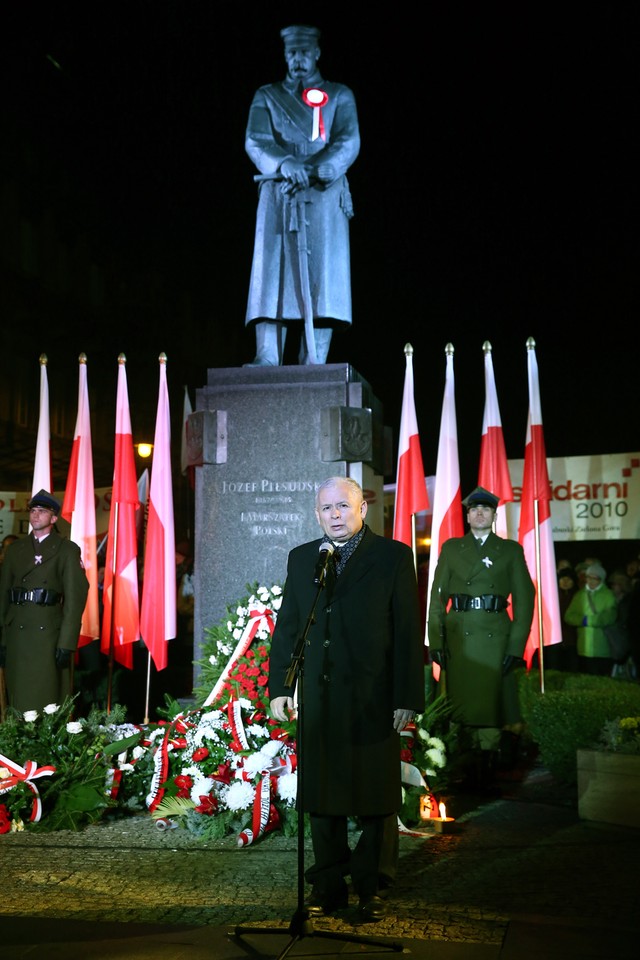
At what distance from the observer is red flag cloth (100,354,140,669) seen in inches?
389

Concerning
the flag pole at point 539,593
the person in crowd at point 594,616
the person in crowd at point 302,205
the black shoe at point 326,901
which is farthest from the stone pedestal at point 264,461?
the person in crowd at point 594,616

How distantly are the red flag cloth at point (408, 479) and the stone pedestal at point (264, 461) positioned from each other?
167cm

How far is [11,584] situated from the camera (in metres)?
8.48

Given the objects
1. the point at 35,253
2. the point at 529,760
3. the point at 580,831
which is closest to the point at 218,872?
the point at 580,831

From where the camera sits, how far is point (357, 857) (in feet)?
14.7

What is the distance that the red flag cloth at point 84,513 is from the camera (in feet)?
32.5

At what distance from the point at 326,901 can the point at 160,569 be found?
5.46 meters

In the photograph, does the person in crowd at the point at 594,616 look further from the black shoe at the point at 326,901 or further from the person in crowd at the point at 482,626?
the black shoe at the point at 326,901

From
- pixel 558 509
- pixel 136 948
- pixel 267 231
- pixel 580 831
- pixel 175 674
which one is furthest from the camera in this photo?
pixel 558 509

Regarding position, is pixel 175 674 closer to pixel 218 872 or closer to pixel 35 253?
pixel 218 872

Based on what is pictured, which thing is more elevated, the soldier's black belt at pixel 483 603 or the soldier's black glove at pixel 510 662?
the soldier's black belt at pixel 483 603

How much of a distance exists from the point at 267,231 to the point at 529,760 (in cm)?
511

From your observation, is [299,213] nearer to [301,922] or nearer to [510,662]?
[510,662]

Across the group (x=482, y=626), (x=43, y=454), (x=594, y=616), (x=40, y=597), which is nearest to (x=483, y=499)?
(x=482, y=626)
